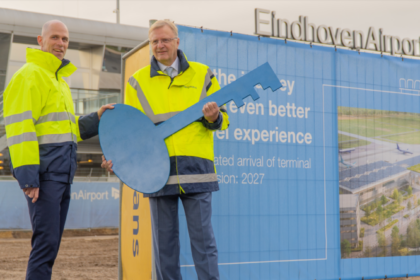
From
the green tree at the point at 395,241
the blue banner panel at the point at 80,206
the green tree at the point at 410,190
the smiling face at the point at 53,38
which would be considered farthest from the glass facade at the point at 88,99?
the smiling face at the point at 53,38

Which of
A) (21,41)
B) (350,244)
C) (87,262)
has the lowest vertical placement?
(87,262)

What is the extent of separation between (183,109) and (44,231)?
1109mm

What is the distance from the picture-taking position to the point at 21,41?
64.7 ft

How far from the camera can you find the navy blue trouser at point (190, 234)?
3.05 meters

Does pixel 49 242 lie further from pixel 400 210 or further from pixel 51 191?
pixel 400 210

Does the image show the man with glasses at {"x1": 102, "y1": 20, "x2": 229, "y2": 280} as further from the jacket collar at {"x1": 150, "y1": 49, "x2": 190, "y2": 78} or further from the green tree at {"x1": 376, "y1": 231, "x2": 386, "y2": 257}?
the green tree at {"x1": 376, "y1": 231, "x2": 386, "y2": 257}

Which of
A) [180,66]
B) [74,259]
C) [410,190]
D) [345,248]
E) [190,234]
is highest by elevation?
[180,66]

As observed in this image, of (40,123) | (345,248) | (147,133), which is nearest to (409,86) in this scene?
(345,248)

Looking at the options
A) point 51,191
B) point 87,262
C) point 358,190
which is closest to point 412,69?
point 358,190

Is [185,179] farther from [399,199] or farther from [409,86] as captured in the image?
[409,86]

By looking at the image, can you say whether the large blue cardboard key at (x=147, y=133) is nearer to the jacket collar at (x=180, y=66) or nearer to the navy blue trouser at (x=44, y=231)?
the jacket collar at (x=180, y=66)

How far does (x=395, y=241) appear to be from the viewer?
554 centimetres

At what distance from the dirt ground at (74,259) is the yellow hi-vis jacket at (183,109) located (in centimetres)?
344

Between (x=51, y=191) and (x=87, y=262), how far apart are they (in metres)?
5.24
